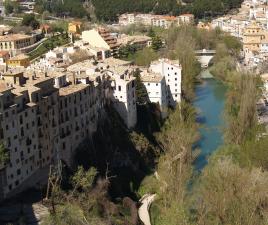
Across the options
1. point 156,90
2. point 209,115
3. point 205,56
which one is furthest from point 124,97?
point 205,56

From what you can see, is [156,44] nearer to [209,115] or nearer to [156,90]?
[209,115]

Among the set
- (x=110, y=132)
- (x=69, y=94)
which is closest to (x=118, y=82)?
(x=110, y=132)

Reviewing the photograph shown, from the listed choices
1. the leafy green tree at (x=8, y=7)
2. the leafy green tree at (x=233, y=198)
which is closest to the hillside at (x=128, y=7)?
the leafy green tree at (x=8, y=7)

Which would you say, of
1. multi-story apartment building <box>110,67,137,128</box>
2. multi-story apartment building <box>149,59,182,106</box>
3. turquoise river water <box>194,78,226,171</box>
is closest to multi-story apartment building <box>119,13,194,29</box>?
turquoise river water <box>194,78,226,171</box>

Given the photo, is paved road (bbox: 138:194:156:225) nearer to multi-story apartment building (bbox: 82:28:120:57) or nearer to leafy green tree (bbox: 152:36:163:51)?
multi-story apartment building (bbox: 82:28:120:57)

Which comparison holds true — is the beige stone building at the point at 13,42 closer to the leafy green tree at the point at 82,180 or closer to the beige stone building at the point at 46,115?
the beige stone building at the point at 46,115

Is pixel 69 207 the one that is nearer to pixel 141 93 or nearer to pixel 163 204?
pixel 163 204
